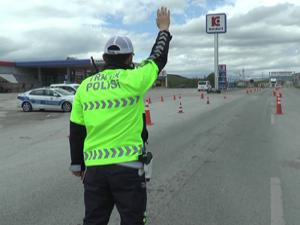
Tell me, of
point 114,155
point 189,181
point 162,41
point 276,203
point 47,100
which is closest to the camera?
point 114,155

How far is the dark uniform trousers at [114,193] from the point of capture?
3.11 meters

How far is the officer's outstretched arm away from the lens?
332 cm

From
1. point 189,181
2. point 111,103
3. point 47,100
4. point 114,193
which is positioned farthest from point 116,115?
point 47,100

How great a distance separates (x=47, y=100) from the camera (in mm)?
26344

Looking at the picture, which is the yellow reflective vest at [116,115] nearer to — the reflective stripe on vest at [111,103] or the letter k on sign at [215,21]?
the reflective stripe on vest at [111,103]

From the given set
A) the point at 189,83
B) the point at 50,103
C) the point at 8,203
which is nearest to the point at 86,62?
the point at 50,103

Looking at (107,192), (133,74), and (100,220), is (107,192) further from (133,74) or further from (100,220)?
(133,74)

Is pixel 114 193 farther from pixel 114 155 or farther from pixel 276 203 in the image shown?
pixel 276 203

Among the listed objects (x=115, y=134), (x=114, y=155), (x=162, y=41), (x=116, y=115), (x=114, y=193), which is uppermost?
(x=162, y=41)

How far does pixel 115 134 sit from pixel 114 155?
15 cm

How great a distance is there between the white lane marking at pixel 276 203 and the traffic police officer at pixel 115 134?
8.91ft

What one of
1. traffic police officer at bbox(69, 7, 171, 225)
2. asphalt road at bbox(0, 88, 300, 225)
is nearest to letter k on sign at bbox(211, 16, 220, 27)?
asphalt road at bbox(0, 88, 300, 225)

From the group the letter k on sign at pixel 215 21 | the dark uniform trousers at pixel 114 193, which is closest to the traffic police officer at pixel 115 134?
the dark uniform trousers at pixel 114 193

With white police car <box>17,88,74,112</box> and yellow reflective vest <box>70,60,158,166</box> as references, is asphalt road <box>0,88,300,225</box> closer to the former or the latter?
yellow reflective vest <box>70,60,158,166</box>
